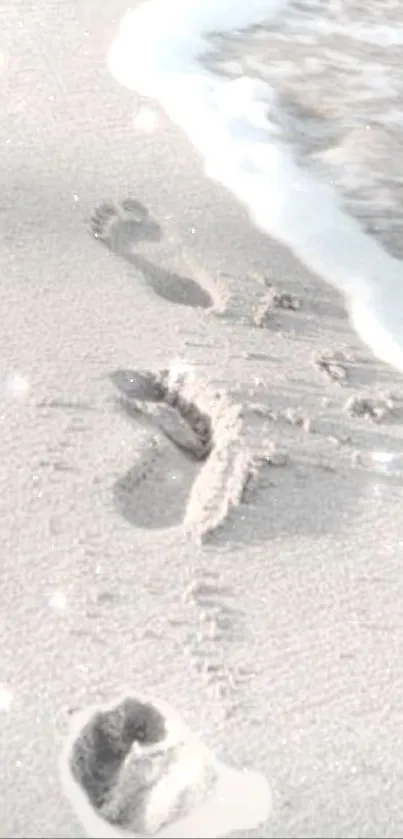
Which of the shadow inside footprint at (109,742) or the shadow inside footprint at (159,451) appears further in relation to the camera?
the shadow inside footprint at (159,451)

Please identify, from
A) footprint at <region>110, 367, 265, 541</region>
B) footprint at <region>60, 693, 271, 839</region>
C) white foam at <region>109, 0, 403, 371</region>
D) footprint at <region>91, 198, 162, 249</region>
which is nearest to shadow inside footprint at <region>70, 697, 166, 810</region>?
footprint at <region>60, 693, 271, 839</region>

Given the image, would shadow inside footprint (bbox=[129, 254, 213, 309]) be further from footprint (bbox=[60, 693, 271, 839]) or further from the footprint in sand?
footprint (bbox=[60, 693, 271, 839])

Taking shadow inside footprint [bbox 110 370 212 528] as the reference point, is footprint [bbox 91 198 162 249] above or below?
above

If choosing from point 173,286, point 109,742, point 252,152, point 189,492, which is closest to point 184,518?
point 189,492

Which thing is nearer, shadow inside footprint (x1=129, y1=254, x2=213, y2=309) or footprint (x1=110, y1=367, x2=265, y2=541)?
footprint (x1=110, y1=367, x2=265, y2=541)

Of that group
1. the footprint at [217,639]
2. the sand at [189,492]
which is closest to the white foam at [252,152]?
the sand at [189,492]

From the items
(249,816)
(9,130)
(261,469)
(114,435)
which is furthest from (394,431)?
(9,130)

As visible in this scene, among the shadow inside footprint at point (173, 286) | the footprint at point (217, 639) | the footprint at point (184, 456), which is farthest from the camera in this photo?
the shadow inside footprint at point (173, 286)

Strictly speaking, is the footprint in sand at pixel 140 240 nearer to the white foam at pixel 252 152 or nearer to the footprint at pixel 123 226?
the footprint at pixel 123 226
